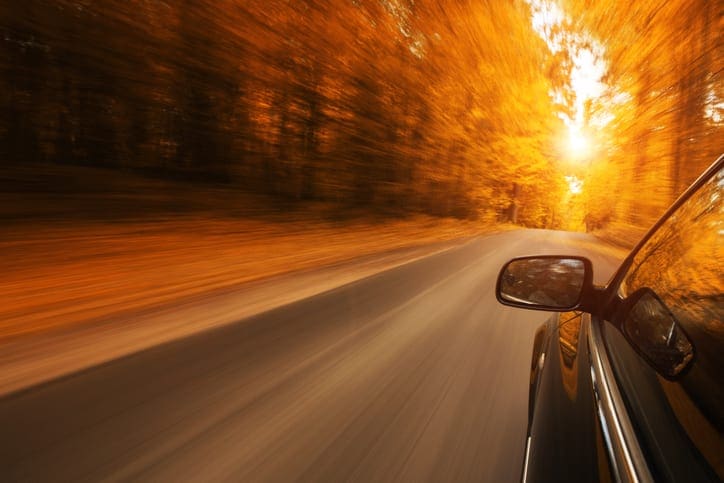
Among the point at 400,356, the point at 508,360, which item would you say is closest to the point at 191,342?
the point at 400,356

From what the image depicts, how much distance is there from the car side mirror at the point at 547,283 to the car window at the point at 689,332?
0.67ft

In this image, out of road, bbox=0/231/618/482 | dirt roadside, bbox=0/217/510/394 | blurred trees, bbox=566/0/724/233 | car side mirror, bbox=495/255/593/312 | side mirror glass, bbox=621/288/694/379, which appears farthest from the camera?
blurred trees, bbox=566/0/724/233

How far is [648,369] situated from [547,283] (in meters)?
0.80

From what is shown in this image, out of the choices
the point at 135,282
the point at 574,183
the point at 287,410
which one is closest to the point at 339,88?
the point at 135,282

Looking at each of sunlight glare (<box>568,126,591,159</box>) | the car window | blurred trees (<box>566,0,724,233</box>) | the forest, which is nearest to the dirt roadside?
the forest

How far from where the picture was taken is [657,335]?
116 centimetres

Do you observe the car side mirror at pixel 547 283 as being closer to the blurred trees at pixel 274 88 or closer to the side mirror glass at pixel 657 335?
the side mirror glass at pixel 657 335

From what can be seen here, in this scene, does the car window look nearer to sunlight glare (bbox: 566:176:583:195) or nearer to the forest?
the forest

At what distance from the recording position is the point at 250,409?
8.07 feet

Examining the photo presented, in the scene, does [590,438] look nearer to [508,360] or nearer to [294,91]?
[508,360]

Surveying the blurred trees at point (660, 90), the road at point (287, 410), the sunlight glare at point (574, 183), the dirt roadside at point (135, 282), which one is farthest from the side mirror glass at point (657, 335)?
the sunlight glare at point (574, 183)

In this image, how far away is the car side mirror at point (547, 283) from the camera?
1.66 metres

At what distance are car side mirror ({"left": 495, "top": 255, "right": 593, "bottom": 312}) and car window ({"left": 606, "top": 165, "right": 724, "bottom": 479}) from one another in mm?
205

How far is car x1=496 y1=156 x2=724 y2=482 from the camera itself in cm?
84
